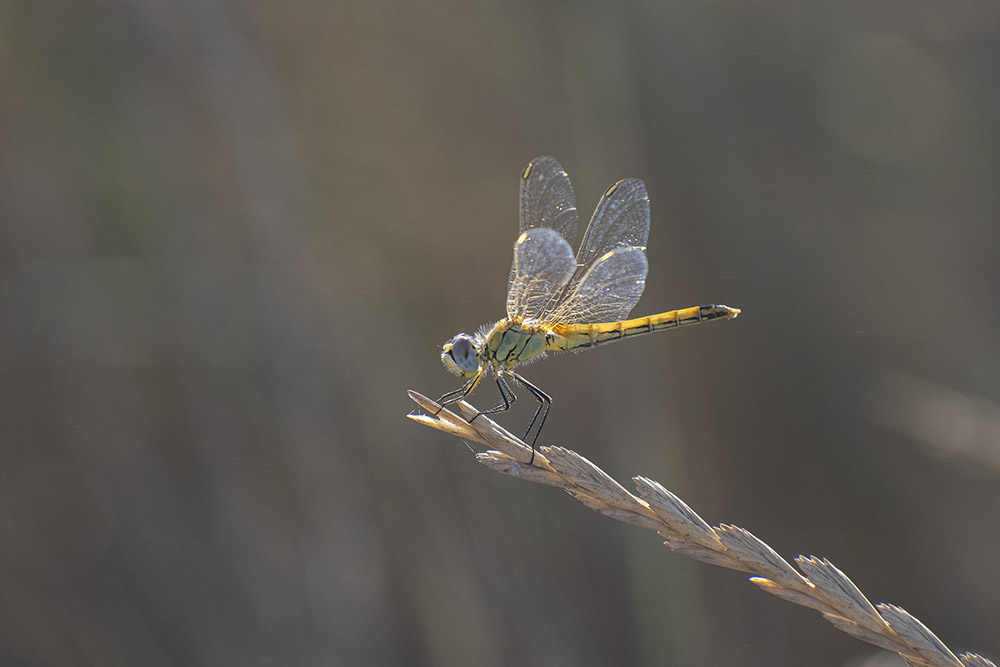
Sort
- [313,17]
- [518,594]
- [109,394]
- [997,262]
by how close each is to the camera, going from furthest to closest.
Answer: [313,17] → [997,262] → [109,394] → [518,594]

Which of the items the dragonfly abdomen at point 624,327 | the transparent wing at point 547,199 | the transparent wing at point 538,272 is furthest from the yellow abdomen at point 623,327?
the transparent wing at point 547,199

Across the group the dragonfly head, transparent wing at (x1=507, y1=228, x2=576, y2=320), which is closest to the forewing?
transparent wing at (x1=507, y1=228, x2=576, y2=320)

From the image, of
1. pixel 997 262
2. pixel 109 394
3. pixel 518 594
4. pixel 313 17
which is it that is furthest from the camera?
pixel 313 17

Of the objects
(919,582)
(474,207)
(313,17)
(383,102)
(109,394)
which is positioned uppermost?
(313,17)

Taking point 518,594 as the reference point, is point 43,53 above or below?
above

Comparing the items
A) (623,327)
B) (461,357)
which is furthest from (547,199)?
(461,357)


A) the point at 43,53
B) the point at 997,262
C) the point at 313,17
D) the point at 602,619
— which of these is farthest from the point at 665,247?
the point at 43,53

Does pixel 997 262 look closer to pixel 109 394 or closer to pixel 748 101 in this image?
pixel 748 101

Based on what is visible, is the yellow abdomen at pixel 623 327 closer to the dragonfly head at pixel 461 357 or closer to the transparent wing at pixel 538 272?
the transparent wing at pixel 538 272
